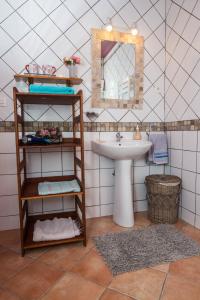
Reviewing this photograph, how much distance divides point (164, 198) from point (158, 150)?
1.59ft

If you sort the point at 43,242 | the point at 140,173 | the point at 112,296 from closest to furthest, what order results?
1. the point at 112,296
2. the point at 43,242
3. the point at 140,173

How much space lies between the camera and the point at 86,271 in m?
1.26

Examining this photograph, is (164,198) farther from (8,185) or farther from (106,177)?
(8,185)

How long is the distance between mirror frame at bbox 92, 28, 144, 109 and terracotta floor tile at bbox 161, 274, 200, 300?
1.46 meters

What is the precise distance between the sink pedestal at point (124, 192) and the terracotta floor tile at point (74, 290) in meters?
0.72

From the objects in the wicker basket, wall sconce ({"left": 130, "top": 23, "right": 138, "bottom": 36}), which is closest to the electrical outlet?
wall sconce ({"left": 130, "top": 23, "right": 138, "bottom": 36})

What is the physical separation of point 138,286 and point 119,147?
35.2 inches

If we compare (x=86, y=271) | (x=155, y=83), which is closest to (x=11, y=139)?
(x=86, y=271)

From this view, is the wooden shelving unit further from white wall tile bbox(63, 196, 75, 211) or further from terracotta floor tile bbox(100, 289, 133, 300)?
terracotta floor tile bbox(100, 289, 133, 300)

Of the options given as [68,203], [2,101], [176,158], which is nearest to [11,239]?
[68,203]

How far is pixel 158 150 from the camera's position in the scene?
2.06m

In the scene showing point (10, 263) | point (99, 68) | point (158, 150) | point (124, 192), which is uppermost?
point (99, 68)

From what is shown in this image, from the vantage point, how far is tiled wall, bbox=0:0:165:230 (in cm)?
170

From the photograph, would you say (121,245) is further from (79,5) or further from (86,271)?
(79,5)
